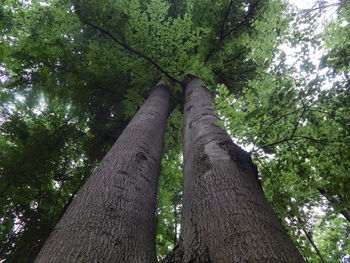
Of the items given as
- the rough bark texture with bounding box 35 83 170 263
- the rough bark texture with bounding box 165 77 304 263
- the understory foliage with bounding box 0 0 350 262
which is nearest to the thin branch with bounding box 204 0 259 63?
the understory foliage with bounding box 0 0 350 262

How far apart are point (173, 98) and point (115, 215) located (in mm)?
5216

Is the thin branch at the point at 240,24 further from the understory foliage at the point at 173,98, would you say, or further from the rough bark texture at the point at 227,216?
the rough bark texture at the point at 227,216

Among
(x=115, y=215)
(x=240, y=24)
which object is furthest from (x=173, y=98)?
(x=115, y=215)

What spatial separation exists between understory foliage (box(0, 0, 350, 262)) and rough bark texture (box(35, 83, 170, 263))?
1.00 metres

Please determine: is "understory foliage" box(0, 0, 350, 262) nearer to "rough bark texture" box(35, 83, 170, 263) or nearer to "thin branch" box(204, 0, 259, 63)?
"thin branch" box(204, 0, 259, 63)

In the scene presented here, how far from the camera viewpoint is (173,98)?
6.57 meters

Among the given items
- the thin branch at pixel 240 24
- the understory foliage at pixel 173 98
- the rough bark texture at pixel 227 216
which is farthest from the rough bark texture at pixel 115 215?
the thin branch at pixel 240 24

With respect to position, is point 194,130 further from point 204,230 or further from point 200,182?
point 204,230

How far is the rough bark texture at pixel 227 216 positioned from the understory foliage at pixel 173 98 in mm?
435

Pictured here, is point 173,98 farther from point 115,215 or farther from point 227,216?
point 227,216

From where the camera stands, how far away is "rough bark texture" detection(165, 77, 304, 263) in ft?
3.34

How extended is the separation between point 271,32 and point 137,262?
4.08 meters

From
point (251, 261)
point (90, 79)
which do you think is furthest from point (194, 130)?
point (90, 79)

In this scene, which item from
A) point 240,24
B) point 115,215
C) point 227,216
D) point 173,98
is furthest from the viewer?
point 173,98
